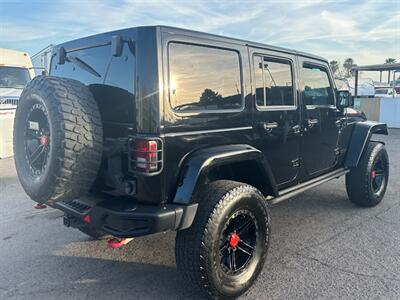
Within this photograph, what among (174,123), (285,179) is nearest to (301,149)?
(285,179)

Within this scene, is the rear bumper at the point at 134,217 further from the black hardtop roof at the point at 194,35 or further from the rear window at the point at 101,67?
the black hardtop roof at the point at 194,35

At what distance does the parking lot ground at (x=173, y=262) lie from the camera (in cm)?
295

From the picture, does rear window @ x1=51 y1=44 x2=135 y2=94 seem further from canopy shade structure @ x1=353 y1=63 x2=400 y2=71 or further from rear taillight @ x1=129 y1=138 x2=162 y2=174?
canopy shade structure @ x1=353 y1=63 x2=400 y2=71

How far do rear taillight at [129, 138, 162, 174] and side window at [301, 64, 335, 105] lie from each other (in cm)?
217

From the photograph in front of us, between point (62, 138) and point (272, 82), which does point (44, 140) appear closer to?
point (62, 138)

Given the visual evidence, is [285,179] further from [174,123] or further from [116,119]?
[116,119]

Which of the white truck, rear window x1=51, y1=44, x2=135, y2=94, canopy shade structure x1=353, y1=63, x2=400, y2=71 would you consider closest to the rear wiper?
rear window x1=51, y1=44, x2=135, y2=94

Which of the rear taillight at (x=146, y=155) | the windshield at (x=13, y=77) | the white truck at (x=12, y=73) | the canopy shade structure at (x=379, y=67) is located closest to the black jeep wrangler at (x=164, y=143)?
the rear taillight at (x=146, y=155)

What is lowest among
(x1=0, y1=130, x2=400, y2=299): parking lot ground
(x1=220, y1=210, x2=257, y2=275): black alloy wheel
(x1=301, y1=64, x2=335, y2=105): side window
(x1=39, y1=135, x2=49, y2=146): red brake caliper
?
(x1=0, y1=130, x2=400, y2=299): parking lot ground

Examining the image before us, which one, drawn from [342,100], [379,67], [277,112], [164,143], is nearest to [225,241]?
[164,143]

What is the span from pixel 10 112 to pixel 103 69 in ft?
21.9

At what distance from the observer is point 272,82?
3.58 metres

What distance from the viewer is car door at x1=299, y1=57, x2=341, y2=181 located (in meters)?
4.05

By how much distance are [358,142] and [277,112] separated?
1.90 meters
